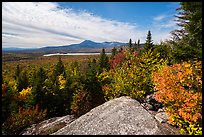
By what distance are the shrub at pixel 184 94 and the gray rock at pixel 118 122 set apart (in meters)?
2.07

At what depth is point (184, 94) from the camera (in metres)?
13.1

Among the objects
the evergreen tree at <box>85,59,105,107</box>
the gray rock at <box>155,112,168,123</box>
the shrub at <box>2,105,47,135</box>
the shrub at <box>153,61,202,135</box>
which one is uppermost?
the shrub at <box>153,61,202,135</box>

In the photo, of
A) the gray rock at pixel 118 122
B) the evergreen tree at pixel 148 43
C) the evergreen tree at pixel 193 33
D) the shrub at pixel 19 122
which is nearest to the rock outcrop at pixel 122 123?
the gray rock at pixel 118 122

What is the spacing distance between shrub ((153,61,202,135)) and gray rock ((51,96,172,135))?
2067 mm

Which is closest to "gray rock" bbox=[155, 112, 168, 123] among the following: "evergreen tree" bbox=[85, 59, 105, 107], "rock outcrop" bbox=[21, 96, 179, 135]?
"rock outcrop" bbox=[21, 96, 179, 135]

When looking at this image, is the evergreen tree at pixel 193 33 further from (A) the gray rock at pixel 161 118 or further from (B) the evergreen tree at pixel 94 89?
(B) the evergreen tree at pixel 94 89

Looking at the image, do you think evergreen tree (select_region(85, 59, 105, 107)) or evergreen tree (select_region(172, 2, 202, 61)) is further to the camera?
evergreen tree (select_region(85, 59, 105, 107))

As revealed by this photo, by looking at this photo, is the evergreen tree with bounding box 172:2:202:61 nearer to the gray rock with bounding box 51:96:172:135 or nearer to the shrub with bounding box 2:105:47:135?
the gray rock with bounding box 51:96:172:135

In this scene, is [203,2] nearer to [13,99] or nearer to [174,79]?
[174,79]

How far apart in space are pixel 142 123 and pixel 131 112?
7.24ft

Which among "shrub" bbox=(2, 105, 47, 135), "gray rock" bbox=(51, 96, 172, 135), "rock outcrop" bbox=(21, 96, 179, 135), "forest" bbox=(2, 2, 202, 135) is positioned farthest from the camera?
"shrub" bbox=(2, 105, 47, 135)

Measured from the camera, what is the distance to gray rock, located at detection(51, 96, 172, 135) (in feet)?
51.0

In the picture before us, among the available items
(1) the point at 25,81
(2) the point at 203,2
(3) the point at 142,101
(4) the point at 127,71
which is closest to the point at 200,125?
(2) the point at 203,2

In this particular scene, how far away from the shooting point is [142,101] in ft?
82.2
